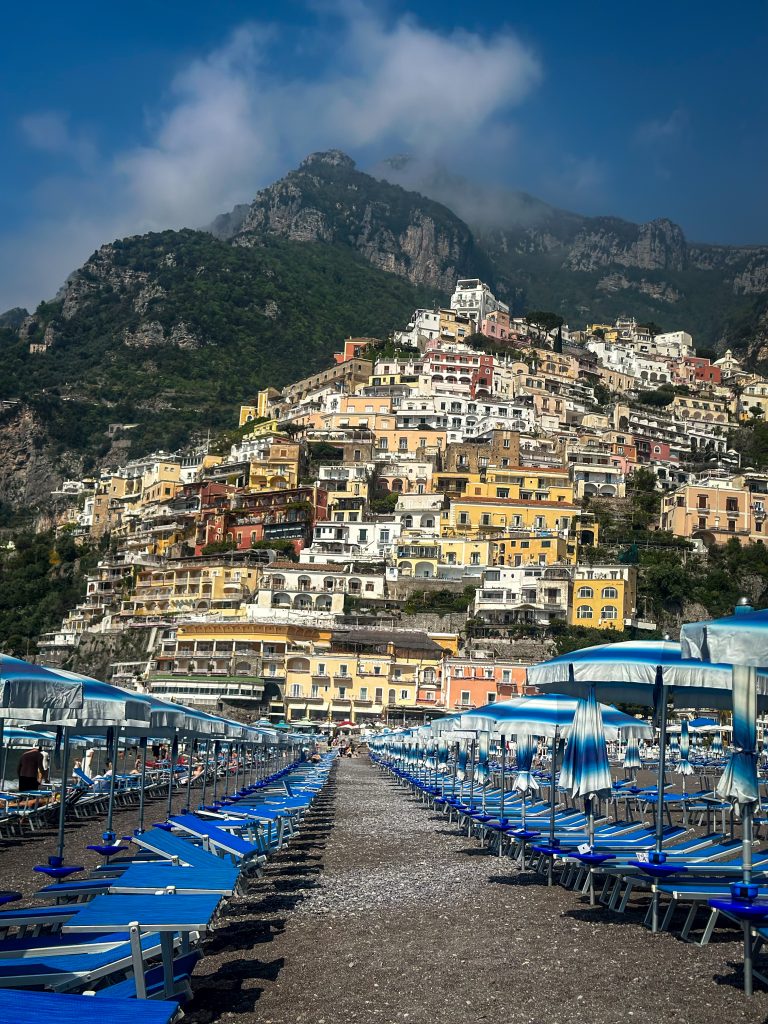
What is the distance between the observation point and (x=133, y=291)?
542ft

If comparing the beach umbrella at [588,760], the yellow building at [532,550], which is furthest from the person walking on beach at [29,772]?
the yellow building at [532,550]

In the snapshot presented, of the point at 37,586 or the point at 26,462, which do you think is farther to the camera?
the point at 26,462

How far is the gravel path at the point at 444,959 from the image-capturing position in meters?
7.28

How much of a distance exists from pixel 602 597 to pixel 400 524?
1793 cm

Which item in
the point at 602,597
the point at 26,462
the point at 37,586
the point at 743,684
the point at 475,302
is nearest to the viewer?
the point at 743,684

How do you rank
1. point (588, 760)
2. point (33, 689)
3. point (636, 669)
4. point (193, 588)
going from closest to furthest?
1. point (33, 689)
2. point (636, 669)
3. point (588, 760)
4. point (193, 588)

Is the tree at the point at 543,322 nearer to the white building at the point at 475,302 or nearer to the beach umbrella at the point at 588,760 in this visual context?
the white building at the point at 475,302

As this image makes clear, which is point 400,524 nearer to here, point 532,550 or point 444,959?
point 532,550

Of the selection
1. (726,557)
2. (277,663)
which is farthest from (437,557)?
(726,557)

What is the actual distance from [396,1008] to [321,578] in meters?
70.4

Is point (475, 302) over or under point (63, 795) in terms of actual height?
over

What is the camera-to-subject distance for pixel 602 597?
2766 inches

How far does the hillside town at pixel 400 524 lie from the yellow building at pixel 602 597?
0.41 ft

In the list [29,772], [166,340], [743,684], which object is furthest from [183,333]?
[743,684]
